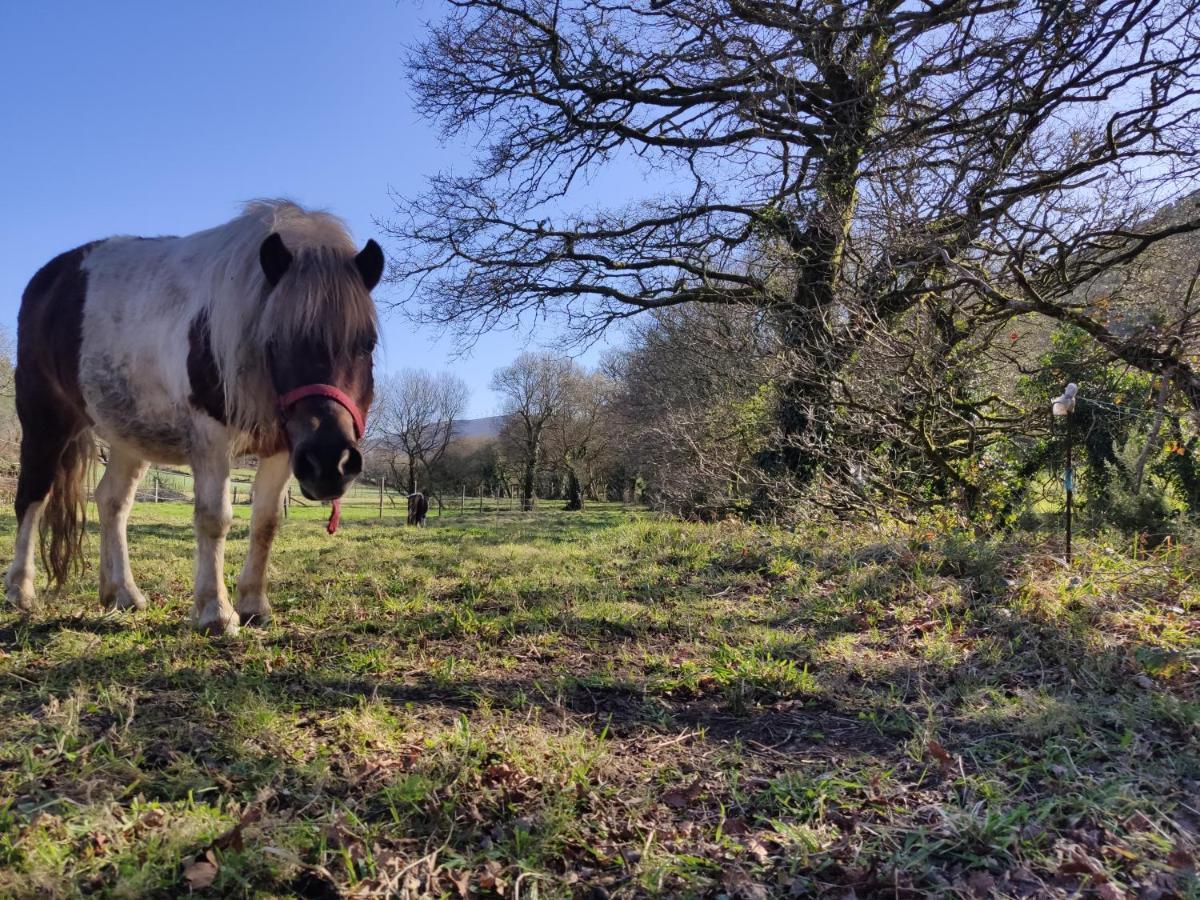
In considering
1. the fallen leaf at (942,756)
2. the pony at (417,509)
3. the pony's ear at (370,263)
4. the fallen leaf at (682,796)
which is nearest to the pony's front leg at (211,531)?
the pony's ear at (370,263)

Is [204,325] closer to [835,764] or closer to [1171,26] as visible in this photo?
[835,764]

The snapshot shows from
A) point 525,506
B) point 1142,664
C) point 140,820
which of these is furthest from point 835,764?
point 525,506

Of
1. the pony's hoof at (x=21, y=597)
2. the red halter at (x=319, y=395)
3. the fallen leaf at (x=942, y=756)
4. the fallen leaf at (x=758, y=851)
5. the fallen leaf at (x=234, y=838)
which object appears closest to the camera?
the fallen leaf at (x=234, y=838)

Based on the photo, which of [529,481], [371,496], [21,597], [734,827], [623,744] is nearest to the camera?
[734,827]

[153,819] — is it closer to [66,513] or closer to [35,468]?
[66,513]

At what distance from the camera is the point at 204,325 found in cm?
311

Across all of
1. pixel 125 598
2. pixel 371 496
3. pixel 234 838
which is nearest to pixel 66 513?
pixel 125 598

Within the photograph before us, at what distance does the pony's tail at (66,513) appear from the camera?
4012mm

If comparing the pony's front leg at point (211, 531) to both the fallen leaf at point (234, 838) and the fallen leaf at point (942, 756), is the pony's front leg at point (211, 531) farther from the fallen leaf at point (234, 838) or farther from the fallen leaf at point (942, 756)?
the fallen leaf at point (942, 756)

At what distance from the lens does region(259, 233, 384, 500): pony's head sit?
252 centimetres

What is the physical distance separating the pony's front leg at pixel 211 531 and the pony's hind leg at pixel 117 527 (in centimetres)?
78

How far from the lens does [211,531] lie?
3.24m

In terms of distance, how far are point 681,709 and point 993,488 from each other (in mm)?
6909

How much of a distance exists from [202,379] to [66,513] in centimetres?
193
